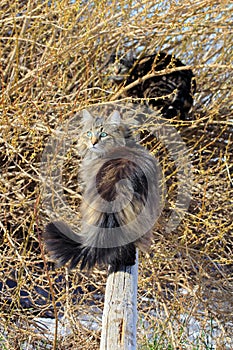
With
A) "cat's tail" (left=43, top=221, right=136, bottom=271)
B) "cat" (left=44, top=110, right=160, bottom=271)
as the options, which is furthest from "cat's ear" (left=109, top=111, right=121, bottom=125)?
"cat's tail" (left=43, top=221, right=136, bottom=271)

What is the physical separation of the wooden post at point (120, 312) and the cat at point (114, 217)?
0.05m

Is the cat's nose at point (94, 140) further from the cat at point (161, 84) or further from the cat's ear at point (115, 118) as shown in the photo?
the cat at point (161, 84)

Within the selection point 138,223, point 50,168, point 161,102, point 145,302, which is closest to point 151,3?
point 161,102

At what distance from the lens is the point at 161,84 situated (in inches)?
120

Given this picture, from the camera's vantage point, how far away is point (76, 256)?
166 centimetres

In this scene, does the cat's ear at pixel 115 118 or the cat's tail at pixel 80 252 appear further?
the cat's ear at pixel 115 118

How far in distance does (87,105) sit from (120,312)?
45.4 inches

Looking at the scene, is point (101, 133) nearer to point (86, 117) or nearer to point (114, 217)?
point (86, 117)

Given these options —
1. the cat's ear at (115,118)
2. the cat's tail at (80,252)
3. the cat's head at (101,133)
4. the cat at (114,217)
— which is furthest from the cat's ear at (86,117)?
the cat's tail at (80,252)

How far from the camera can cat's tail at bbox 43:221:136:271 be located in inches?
63.8

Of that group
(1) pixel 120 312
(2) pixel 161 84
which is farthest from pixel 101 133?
(1) pixel 120 312

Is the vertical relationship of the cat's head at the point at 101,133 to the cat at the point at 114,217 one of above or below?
below

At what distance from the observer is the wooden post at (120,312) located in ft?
4.91

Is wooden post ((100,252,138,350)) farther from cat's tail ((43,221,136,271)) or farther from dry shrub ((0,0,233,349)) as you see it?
dry shrub ((0,0,233,349))
